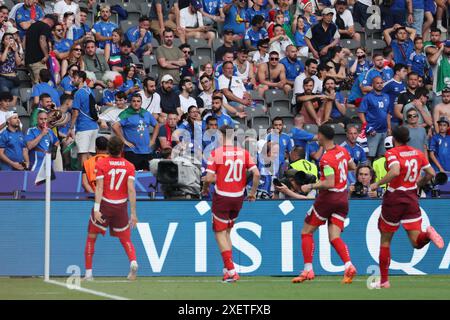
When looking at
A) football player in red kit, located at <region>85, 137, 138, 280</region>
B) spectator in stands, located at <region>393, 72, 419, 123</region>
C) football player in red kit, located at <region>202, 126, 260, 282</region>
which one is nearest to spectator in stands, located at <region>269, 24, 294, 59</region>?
spectator in stands, located at <region>393, 72, 419, 123</region>

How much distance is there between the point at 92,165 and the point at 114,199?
2022mm

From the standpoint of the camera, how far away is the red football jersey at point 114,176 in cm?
1692

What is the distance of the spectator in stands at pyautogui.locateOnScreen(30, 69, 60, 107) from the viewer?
73.5 feet

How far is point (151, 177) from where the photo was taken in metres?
20.8

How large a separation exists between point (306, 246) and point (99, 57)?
862 centimetres

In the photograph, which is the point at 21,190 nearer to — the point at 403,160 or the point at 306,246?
the point at 306,246

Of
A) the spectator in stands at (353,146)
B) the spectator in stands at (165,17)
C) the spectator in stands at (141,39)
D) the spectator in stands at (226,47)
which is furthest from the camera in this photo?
the spectator in stands at (165,17)

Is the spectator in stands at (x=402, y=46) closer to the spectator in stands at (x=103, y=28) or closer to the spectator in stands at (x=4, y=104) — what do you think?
the spectator in stands at (x=103, y=28)

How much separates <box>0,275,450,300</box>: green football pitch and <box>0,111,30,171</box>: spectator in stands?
310 centimetres

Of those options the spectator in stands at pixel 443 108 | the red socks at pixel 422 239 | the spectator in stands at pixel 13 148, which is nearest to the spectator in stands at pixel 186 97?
the spectator in stands at pixel 13 148

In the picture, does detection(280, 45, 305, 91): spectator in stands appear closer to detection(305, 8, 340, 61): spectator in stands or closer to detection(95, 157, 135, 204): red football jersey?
detection(305, 8, 340, 61): spectator in stands

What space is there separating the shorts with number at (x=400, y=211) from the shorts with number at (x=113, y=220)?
3715mm
